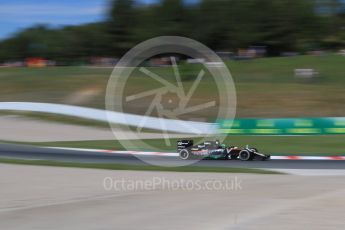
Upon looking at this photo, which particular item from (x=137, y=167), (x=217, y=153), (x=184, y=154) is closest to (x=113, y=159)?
(x=184, y=154)

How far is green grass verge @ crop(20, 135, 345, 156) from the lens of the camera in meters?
19.2

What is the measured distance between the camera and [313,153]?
60.5ft

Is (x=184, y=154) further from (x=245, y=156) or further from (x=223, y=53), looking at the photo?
(x=223, y=53)

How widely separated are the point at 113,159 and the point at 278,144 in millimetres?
7059

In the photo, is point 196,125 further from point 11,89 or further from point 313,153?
point 11,89

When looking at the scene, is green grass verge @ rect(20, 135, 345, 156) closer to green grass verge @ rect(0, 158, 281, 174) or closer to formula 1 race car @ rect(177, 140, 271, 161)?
formula 1 race car @ rect(177, 140, 271, 161)

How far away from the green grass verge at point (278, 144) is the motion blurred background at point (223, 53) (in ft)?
2.01

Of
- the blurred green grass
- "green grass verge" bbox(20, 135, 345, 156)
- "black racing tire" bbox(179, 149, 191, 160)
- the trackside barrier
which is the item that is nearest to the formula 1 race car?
"black racing tire" bbox(179, 149, 191, 160)

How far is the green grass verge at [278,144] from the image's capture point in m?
19.2

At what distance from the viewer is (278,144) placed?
2144cm

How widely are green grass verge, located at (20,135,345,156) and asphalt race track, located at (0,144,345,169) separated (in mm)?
1867

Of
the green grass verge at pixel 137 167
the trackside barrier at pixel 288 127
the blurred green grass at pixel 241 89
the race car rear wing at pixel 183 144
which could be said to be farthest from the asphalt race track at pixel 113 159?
the blurred green grass at pixel 241 89

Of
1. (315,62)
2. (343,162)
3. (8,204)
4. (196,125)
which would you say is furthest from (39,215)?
(315,62)

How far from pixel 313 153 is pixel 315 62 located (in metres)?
36.1
